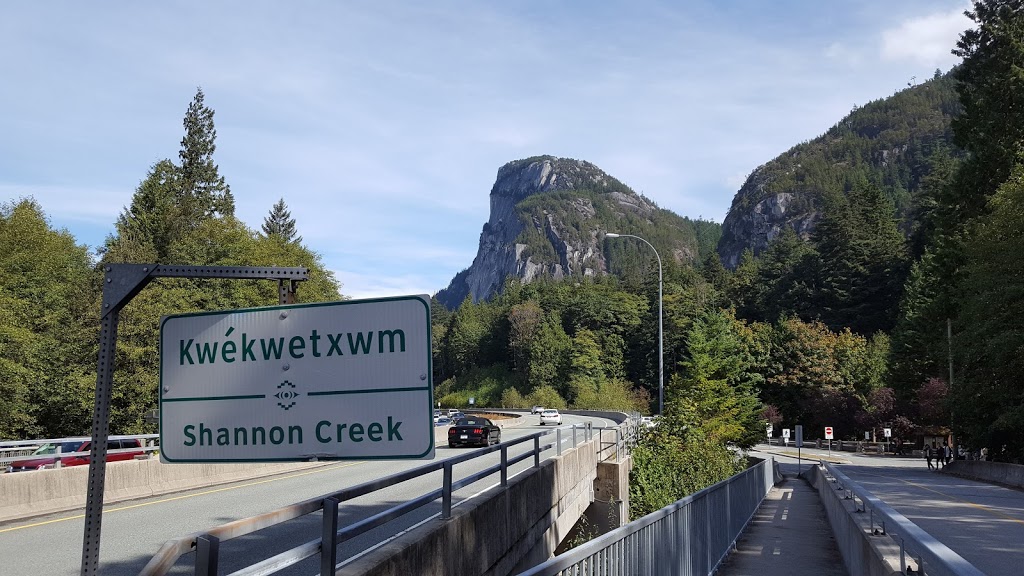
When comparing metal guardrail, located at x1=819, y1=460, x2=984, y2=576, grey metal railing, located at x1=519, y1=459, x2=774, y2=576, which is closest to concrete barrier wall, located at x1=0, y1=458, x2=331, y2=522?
grey metal railing, located at x1=519, y1=459, x2=774, y2=576

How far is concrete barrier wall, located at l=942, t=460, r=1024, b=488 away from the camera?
3297cm

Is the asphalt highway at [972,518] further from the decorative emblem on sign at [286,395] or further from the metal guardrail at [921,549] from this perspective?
the decorative emblem on sign at [286,395]

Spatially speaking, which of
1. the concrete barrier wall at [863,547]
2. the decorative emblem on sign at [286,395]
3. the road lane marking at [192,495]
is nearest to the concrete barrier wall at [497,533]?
the decorative emblem on sign at [286,395]

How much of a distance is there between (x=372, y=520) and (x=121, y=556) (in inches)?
261

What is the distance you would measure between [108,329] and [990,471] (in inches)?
1650

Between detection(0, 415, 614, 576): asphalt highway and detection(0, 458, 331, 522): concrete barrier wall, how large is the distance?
372 mm

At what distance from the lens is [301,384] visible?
4156 mm

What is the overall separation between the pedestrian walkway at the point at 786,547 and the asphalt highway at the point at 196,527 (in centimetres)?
496

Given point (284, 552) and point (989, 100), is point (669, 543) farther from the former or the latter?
point (989, 100)

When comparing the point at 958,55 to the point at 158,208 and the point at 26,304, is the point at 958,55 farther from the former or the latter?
the point at 158,208

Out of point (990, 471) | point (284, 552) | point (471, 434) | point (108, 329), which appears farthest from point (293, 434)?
point (990, 471)

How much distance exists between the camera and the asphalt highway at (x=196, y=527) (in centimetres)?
1033

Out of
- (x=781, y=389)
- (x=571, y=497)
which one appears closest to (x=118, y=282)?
(x=571, y=497)

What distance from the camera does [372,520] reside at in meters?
5.71
